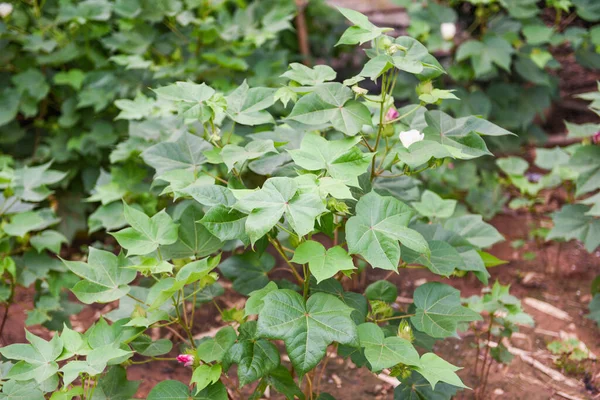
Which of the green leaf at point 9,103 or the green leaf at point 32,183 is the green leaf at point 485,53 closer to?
the green leaf at point 32,183

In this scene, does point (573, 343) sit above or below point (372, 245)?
below

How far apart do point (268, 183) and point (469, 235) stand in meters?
0.82

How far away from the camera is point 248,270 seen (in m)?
1.72

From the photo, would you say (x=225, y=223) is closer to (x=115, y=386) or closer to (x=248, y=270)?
(x=248, y=270)

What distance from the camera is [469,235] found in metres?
1.85

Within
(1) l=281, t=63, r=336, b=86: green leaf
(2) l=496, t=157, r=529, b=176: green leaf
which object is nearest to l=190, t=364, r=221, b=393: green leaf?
(1) l=281, t=63, r=336, b=86: green leaf

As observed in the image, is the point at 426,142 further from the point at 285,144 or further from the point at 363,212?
the point at 285,144

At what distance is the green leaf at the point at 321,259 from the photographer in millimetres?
1276

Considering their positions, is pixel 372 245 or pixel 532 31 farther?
pixel 532 31

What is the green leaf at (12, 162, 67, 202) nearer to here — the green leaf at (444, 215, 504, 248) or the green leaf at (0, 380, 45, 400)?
the green leaf at (0, 380, 45, 400)

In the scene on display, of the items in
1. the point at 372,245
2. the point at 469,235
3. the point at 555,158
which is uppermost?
the point at 372,245

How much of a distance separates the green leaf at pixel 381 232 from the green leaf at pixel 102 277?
0.59 metres

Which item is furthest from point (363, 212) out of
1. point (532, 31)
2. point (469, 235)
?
point (532, 31)

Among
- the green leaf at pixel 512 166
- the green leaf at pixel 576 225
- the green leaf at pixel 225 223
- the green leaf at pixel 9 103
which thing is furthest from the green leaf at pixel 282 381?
the green leaf at pixel 9 103
